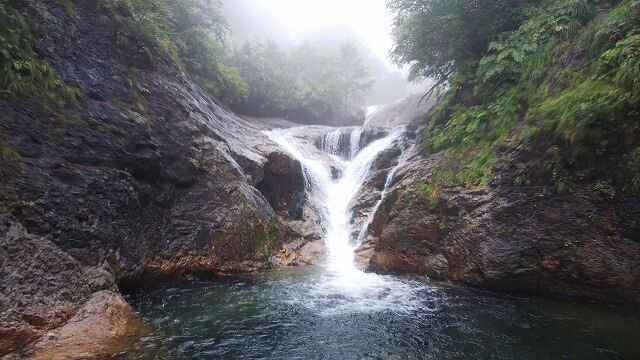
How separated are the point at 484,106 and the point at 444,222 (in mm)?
4327

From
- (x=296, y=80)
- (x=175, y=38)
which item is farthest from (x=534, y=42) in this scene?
(x=296, y=80)

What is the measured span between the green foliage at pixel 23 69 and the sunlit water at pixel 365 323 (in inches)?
174

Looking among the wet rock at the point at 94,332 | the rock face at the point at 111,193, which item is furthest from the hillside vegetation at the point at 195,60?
the wet rock at the point at 94,332

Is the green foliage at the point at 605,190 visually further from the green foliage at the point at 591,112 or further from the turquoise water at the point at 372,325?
the turquoise water at the point at 372,325

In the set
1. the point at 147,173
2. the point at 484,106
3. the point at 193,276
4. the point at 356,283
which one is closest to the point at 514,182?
the point at 484,106

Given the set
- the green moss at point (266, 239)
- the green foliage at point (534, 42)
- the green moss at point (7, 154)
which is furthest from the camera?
the green moss at point (266, 239)

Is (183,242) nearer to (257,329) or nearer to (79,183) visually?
(79,183)

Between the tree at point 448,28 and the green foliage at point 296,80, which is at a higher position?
the green foliage at point 296,80

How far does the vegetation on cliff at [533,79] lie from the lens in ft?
20.0

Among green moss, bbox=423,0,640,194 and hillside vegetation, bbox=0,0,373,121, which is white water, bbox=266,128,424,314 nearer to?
green moss, bbox=423,0,640,194

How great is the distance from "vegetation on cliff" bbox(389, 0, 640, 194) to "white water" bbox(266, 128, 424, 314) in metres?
3.66

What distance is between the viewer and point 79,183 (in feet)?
19.9

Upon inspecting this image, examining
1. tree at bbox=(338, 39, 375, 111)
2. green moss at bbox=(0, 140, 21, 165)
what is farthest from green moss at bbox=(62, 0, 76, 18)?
tree at bbox=(338, 39, 375, 111)

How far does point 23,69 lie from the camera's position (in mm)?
5973
